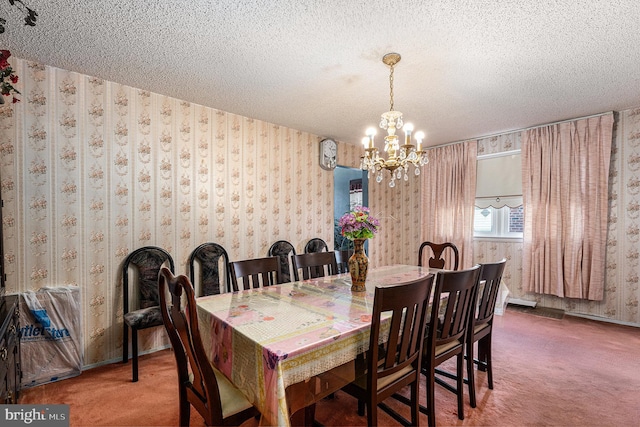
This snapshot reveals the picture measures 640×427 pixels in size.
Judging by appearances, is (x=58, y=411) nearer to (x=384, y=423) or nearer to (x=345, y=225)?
(x=384, y=423)

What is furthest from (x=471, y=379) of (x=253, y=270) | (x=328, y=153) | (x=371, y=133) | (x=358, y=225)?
(x=328, y=153)

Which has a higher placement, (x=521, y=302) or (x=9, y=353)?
(x=9, y=353)

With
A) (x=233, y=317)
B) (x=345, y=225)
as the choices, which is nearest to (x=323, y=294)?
(x=345, y=225)

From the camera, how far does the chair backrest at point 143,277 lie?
104 inches

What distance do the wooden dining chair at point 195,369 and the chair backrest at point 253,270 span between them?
75cm

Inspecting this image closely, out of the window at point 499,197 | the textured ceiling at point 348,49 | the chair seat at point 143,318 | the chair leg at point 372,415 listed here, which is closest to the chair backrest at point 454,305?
the chair leg at point 372,415

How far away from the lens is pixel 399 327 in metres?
1.47

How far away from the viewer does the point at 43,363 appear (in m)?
2.26

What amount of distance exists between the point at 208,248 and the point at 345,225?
5.55 feet

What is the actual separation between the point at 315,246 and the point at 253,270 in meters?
1.89

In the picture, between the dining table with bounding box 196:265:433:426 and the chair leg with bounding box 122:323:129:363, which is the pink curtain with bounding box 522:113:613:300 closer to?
the dining table with bounding box 196:265:433:426

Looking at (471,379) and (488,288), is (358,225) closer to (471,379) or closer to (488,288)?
(488,288)

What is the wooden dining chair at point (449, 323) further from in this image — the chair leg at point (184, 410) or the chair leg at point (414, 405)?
the chair leg at point (184, 410)

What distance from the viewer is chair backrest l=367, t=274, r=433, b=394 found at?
1.34 metres
